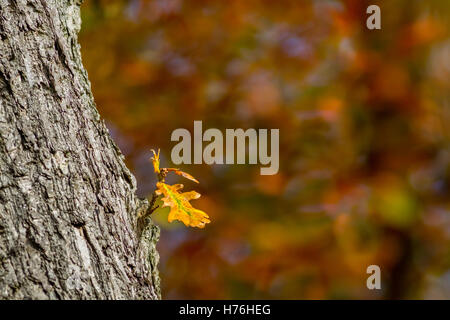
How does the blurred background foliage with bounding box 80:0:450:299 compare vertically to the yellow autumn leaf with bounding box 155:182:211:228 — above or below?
above

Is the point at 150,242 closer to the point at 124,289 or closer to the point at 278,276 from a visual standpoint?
the point at 124,289

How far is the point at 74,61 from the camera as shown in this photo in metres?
1.04

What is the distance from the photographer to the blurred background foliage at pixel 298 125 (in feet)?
10.2

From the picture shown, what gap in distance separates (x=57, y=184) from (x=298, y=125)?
2367 millimetres

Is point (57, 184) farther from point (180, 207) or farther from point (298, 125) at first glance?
point (298, 125)

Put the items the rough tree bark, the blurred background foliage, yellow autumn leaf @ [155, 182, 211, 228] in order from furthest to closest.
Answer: the blurred background foliage < yellow autumn leaf @ [155, 182, 211, 228] < the rough tree bark

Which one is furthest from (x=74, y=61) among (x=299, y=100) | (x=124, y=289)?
(x=299, y=100)

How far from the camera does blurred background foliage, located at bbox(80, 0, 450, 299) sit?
311 centimetres

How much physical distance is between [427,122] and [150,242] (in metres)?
2.53

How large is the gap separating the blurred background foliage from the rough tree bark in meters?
2.04

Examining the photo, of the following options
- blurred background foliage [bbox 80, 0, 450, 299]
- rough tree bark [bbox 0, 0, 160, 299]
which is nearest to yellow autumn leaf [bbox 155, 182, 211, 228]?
rough tree bark [bbox 0, 0, 160, 299]

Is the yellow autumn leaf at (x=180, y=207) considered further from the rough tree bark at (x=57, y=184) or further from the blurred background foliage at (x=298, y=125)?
the blurred background foliage at (x=298, y=125)

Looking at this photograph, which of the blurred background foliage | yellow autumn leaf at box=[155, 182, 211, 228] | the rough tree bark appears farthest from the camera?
the blurred background foliage

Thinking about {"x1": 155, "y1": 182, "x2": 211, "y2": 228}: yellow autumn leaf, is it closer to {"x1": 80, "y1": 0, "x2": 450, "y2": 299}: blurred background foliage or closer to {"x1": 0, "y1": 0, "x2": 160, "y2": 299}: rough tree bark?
{"x1": 0, "y1": 0, "x2": 160, "y2": 299}: rough tree bark
